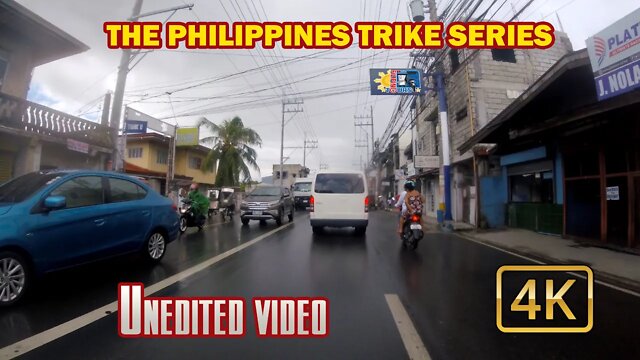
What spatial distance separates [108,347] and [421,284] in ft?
13.2

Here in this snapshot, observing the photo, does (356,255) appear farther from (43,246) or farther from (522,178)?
(522,178)

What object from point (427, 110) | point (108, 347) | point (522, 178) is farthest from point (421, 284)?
point (427, 110)

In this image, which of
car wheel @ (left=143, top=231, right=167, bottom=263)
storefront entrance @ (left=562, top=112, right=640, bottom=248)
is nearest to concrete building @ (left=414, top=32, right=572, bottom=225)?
storefront entrance @ (left=562, top=112, right=640, bottom=248)

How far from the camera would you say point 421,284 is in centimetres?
519

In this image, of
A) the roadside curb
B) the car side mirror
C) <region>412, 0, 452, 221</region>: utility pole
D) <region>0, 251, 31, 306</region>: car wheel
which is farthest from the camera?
<region>412, 0, 452, 221</region>: utility pole

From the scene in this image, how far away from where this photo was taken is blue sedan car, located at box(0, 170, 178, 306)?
3992 mm

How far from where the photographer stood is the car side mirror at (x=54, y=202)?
4.28 m

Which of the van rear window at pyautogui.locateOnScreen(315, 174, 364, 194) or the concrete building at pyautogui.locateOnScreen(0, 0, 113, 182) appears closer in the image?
the concrete building at pyautogui.locateOnScreen(0, 0, 113, 182)

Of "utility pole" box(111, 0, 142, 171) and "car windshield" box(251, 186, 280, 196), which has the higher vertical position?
"utility pole" box(111, 0, 142, 171)

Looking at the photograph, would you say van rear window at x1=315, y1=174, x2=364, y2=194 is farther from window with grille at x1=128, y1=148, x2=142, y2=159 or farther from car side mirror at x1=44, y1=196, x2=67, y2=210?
window with grille at x1=128, y1=148, x2=142, y2=159

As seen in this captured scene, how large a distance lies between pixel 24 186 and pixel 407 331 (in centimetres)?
520

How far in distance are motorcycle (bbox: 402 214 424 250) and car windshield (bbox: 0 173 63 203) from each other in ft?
22.9

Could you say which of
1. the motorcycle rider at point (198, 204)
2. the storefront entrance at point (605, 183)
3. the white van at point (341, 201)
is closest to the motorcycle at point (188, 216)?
the motorcycle rider at point (198, 204)

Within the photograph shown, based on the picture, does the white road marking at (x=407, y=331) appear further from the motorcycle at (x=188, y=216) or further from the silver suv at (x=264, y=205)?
the silver suv at (x=264, y=205)
